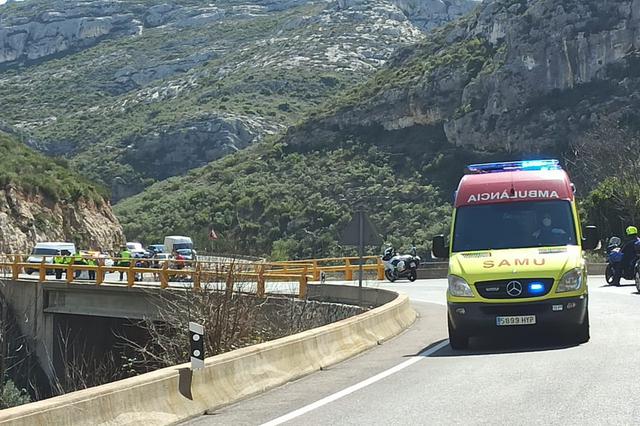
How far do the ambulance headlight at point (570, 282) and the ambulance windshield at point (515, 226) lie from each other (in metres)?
1.00

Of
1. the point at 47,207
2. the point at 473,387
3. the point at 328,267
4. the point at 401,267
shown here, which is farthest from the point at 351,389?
the point at 47,207

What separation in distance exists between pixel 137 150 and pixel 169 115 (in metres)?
11.7

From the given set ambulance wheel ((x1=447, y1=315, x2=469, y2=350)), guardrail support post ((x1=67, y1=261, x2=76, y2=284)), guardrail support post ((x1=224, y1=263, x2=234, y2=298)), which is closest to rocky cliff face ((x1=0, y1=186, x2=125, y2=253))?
guardrail support post ((x1=67, y1=261, x2=76, y2=284))

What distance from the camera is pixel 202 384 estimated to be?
31.9ft

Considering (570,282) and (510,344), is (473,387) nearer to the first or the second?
(570,282)

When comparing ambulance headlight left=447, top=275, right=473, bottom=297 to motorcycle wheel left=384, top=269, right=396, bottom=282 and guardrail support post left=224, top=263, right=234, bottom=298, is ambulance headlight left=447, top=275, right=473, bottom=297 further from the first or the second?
motorcycle wheel left=384, top=269, right=396, bottom=282

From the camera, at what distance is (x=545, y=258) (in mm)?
13523

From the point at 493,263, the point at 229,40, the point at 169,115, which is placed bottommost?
the point at 493,263

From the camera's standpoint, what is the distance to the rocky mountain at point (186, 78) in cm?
11831

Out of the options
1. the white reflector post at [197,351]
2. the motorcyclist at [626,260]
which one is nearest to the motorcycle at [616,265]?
the motorcyclist at [626,260]

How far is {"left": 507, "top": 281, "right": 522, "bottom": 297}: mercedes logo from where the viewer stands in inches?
520

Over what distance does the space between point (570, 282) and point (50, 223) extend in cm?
4671

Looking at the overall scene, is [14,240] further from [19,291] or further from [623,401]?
[623,401]

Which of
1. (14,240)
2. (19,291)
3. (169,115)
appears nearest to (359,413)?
(19,291)
